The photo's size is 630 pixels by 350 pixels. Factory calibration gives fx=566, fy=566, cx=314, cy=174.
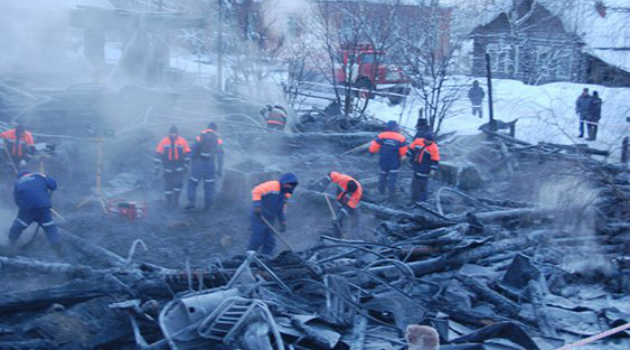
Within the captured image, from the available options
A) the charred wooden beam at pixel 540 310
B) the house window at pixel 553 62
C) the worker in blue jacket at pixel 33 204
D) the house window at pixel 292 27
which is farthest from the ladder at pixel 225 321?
the house window at pixel 553 62

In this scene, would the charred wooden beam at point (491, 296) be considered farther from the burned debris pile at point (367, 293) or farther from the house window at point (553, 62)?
the house window at point (553, 62)

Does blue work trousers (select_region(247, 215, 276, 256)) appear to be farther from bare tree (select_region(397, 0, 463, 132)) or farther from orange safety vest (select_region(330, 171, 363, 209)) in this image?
bare tree (select_region(397, 0, 463, 132))

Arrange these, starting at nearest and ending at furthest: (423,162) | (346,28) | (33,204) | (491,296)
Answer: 1. (491,296)
2. (33,204)
3. (423,162)
4. (346,28)

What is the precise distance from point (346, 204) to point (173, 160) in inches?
138

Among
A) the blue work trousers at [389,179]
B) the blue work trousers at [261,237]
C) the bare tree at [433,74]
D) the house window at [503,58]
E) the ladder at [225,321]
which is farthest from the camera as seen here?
the house window at [503,58]

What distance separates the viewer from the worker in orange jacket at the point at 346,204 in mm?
9257

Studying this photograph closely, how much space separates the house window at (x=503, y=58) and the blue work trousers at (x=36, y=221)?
22.7m

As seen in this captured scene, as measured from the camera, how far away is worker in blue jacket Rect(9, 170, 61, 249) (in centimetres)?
791

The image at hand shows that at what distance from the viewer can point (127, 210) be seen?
9797mm

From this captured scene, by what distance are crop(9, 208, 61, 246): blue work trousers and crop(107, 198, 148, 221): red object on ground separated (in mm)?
1574

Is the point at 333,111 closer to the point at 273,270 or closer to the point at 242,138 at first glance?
the point at 242,138

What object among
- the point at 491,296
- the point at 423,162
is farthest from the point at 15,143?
the point at 491,296

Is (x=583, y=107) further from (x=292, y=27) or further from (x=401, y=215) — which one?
(x=292, y=27)

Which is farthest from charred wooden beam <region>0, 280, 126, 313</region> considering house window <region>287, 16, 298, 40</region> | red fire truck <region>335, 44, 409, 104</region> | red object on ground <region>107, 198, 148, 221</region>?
house window <region>287, 16, 298, 40</region>
